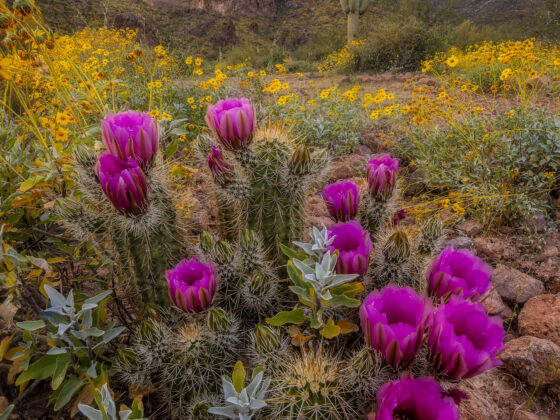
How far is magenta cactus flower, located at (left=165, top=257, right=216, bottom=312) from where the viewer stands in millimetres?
1211

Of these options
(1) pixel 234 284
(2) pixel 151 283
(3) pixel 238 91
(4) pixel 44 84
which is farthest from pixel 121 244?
(3) pixel 238 91

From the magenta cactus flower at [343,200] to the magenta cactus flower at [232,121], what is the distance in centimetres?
44

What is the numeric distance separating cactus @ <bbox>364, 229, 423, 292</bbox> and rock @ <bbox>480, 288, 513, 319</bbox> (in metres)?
0.65

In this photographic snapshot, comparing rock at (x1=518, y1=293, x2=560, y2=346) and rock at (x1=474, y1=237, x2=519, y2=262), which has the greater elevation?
rock at (x1=474, y1=237, x2=519, y2=262)

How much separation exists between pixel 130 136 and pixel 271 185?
0.62 m

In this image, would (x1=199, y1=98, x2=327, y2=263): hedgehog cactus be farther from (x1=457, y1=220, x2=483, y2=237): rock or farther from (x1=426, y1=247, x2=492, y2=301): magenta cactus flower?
(x1=457, y1=220, x2=483, y2=237): rock

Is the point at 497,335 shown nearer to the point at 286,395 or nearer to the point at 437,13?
the point at 286,395

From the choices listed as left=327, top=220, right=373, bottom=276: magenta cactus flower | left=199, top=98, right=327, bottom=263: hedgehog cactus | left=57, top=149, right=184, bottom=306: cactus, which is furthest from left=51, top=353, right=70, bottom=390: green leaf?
left=327, top=220, right=373, bottom=276: magenta cactus flower

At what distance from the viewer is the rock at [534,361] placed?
60.8 inches

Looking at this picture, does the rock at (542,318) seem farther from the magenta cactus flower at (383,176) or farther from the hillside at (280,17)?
the hillside at (280,17)

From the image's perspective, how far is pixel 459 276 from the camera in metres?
1.13

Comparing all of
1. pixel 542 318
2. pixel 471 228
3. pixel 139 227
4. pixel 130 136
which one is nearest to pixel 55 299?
pixel 139 227

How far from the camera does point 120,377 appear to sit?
137 cm

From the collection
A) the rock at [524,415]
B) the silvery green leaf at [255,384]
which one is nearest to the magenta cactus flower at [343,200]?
the silvery green leaf at [255,384]
